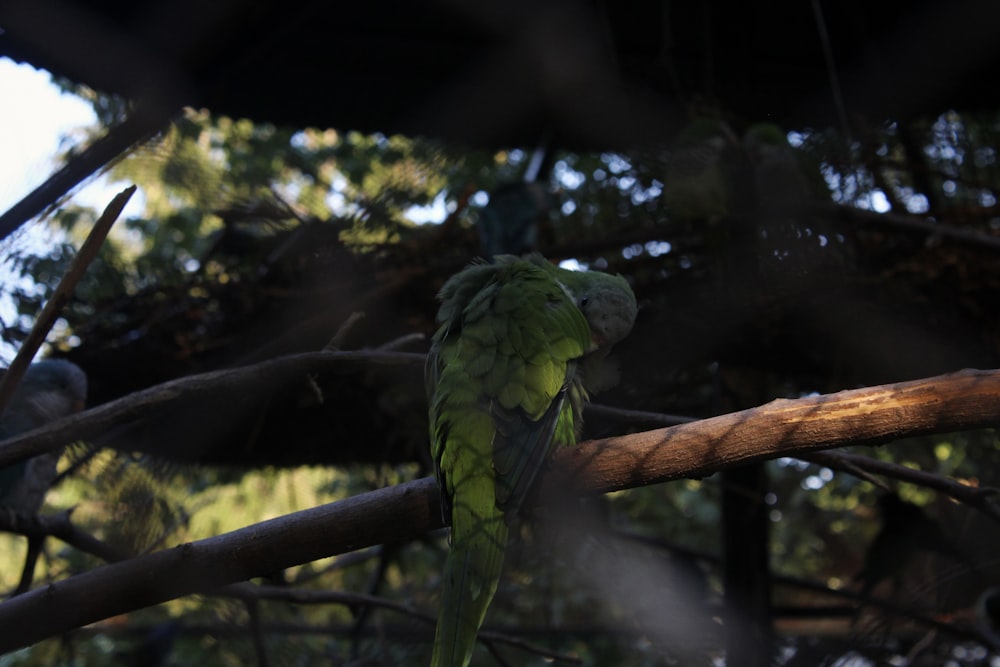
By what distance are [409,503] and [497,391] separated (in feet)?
0.97

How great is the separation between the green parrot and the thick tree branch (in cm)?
9

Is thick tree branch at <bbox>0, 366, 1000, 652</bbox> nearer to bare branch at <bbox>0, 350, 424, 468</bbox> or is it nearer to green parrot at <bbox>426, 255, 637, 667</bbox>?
green parrot at <bbox>426, 255, 637, 667</bbox>

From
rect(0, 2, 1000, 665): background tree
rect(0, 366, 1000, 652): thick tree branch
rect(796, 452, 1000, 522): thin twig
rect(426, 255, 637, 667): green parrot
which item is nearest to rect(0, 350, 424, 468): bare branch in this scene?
rect(426, 255, 637, 667): green parrot

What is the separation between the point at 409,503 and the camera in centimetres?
144

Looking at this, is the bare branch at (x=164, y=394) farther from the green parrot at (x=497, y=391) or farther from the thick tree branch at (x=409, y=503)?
the thick tree branch at (x=409, y=503)

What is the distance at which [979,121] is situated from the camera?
12.0 ft

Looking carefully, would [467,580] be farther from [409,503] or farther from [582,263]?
[582,263]

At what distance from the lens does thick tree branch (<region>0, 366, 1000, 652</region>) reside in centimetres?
130

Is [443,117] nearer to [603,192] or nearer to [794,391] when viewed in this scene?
[603,192]

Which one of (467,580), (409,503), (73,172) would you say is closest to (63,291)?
(73,172)

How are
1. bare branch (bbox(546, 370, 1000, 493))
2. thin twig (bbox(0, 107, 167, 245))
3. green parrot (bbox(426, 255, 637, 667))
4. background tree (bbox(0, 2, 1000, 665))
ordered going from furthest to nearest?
background tree (bbox(0, 2, 1000, 665)) < thin twig (bbox(0, 107, 167, 245)) < green parrot (bbox(426, 255, 637, 667)) < bare branch (bbox(546, 370, 1000, 493))

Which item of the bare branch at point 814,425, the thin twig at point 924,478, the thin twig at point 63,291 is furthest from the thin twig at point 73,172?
the thin twig at point 924,478

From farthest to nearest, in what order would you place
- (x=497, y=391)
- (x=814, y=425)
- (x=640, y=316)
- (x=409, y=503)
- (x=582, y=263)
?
1. (x=582, y=263)
2. (x=640, y=316)
3. (x=497, y=391)
4. (x=409, y=503)
5. (x=814, y=425)

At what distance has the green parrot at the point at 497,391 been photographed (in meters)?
1.40
